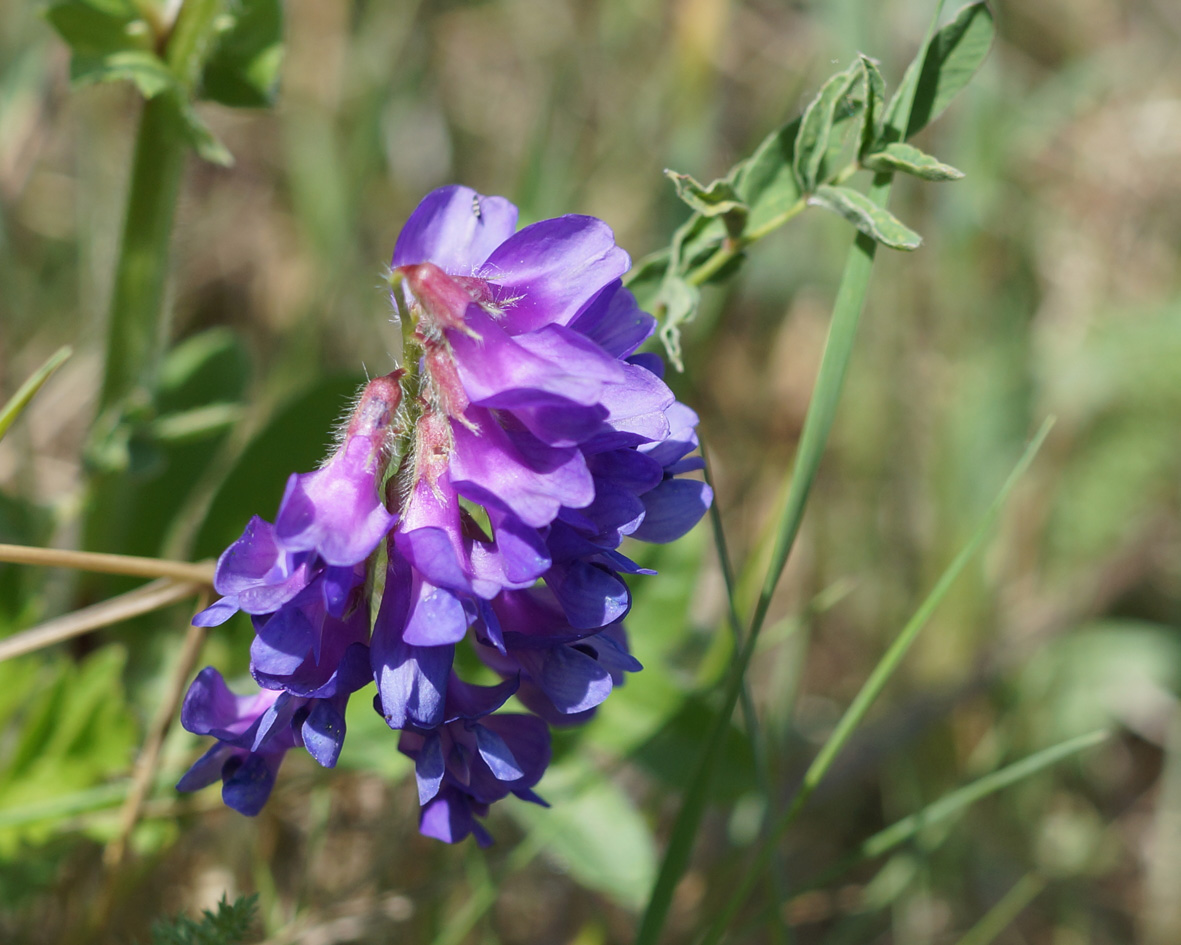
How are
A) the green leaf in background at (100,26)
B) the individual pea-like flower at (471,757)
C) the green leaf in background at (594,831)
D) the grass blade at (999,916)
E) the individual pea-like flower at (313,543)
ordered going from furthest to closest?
the grass blade at (999,916) → the green leaf in background at (594,831) → the green leaf in background at (100,26) → the individual pea-like flower at (471,757) → the individual pea-like flower at (313,543)

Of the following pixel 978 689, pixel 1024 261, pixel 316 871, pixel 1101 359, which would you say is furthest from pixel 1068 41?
pixel 316 871

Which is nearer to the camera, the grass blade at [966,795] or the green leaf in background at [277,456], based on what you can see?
the grass blade at [966,795]

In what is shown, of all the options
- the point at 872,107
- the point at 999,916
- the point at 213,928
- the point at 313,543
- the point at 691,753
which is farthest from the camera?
the point at 999,916

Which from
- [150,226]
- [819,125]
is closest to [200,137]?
[150,226]

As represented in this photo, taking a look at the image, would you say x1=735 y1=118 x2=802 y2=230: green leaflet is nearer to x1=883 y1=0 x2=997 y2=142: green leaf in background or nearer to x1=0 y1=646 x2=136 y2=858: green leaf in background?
x1=883 y1=0 x2=997 y2=142: green leaf in background

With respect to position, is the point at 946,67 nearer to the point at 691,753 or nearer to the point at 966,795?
the point at 966,795

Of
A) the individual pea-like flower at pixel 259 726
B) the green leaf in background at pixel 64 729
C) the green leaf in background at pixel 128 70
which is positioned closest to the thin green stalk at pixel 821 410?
the individual pea-like flower at pixel 259 726

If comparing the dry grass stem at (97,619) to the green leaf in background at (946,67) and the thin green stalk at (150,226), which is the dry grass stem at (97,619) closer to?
the thin green stalk at (150,226)
